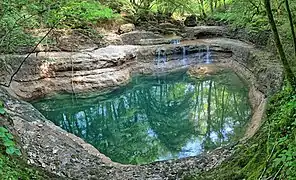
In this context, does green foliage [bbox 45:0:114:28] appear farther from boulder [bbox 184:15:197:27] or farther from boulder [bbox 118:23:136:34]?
boulder [bbox 184:15:197:27]

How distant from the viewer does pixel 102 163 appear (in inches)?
344

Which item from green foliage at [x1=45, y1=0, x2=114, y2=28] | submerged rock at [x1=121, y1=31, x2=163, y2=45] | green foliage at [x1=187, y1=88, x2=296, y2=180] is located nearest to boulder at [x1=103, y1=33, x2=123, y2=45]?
submerged rock at [x1=121, y1=31, x2=163, y2=45]

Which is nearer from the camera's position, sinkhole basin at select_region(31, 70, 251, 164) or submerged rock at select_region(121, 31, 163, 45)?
sinkhole basin at select_region(31, 70, 251, 164)

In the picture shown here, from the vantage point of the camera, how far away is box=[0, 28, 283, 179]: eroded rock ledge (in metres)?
8.04

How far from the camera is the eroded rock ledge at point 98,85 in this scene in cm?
804

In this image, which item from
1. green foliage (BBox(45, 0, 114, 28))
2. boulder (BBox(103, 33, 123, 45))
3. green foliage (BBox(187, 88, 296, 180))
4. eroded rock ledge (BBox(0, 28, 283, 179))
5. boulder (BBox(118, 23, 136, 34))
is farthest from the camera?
boulder (BBox(118, 23, 136, 34))

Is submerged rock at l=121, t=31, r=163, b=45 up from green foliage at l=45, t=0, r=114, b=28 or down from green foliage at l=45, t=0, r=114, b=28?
down

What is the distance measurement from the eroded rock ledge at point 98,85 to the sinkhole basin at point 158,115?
0.71 metres

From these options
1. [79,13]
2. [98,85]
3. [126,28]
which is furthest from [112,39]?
[79,13]

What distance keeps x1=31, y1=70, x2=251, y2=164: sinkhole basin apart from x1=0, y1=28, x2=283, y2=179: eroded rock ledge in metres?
0.71

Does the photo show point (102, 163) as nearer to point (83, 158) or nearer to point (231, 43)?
point (83, 158)

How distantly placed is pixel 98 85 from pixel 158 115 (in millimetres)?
4360

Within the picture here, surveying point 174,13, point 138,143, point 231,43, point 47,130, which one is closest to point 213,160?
point 138,143

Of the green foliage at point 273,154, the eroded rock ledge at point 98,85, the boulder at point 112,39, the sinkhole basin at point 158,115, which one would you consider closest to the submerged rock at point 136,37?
the boulder at point 112,39
